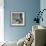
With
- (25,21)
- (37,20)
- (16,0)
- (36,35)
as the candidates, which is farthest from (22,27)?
(36,35)

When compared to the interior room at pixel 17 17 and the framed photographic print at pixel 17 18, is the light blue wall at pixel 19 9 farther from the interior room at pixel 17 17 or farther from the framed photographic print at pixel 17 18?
the framed photographic print at pixel 17 18

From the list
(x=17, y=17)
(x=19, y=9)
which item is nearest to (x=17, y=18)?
(x=17, y=17)

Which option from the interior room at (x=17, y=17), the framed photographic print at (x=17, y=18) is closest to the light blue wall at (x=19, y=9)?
the interior room at (x=17, y=17)

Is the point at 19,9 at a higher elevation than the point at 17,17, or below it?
higher

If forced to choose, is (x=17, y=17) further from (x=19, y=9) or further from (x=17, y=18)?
(x=19, y=9)

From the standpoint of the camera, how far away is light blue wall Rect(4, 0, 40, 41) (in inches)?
219

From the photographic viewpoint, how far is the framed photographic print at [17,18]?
5586 millimetres

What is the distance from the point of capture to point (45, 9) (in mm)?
4645

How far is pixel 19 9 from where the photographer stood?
18.3ft

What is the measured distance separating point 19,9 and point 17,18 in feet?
1.22

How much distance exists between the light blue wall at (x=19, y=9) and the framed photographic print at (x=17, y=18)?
15 cm

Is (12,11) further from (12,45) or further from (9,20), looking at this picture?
(12,45)

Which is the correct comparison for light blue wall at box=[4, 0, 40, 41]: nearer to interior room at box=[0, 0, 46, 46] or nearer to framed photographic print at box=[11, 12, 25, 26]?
interior room at box=[0, 0, 46, 46]

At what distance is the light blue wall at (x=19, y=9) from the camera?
556 cm
